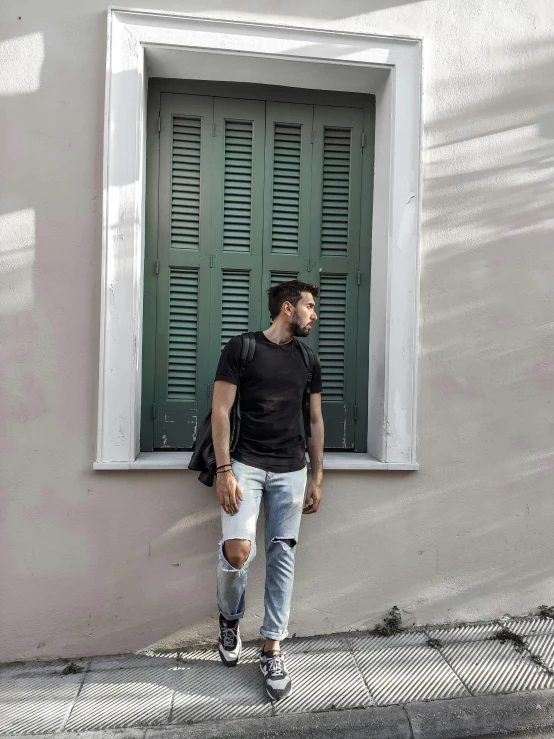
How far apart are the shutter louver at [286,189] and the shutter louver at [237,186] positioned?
0.58 ft

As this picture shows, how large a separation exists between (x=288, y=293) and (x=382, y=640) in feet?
7.37

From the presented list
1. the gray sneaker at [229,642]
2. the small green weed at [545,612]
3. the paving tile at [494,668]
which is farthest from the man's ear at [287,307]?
the small green weed at [545,612]

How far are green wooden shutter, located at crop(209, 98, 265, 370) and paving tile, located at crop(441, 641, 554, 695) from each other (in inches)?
91.0

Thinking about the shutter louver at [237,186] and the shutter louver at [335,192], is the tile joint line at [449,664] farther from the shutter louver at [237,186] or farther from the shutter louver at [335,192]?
the shutter louver at [237,186]

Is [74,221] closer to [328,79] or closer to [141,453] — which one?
[141,453]

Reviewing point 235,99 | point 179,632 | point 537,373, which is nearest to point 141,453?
point 179,632

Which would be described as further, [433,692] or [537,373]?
[537,373]

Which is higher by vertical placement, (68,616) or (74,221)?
(74,221)

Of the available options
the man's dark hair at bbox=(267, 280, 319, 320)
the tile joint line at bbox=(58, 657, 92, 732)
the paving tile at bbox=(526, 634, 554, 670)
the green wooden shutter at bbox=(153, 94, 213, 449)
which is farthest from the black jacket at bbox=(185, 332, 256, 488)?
the paving tile at bbox=(526, 634, 554, 670)

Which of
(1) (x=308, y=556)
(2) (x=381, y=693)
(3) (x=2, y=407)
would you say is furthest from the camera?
(1) (x=308, y=556)

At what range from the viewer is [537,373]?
3.77 m

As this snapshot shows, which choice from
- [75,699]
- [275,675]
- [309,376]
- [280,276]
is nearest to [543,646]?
[275,675]

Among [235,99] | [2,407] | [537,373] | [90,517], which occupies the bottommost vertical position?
[90,517]

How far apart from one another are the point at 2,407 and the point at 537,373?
3.39 m
